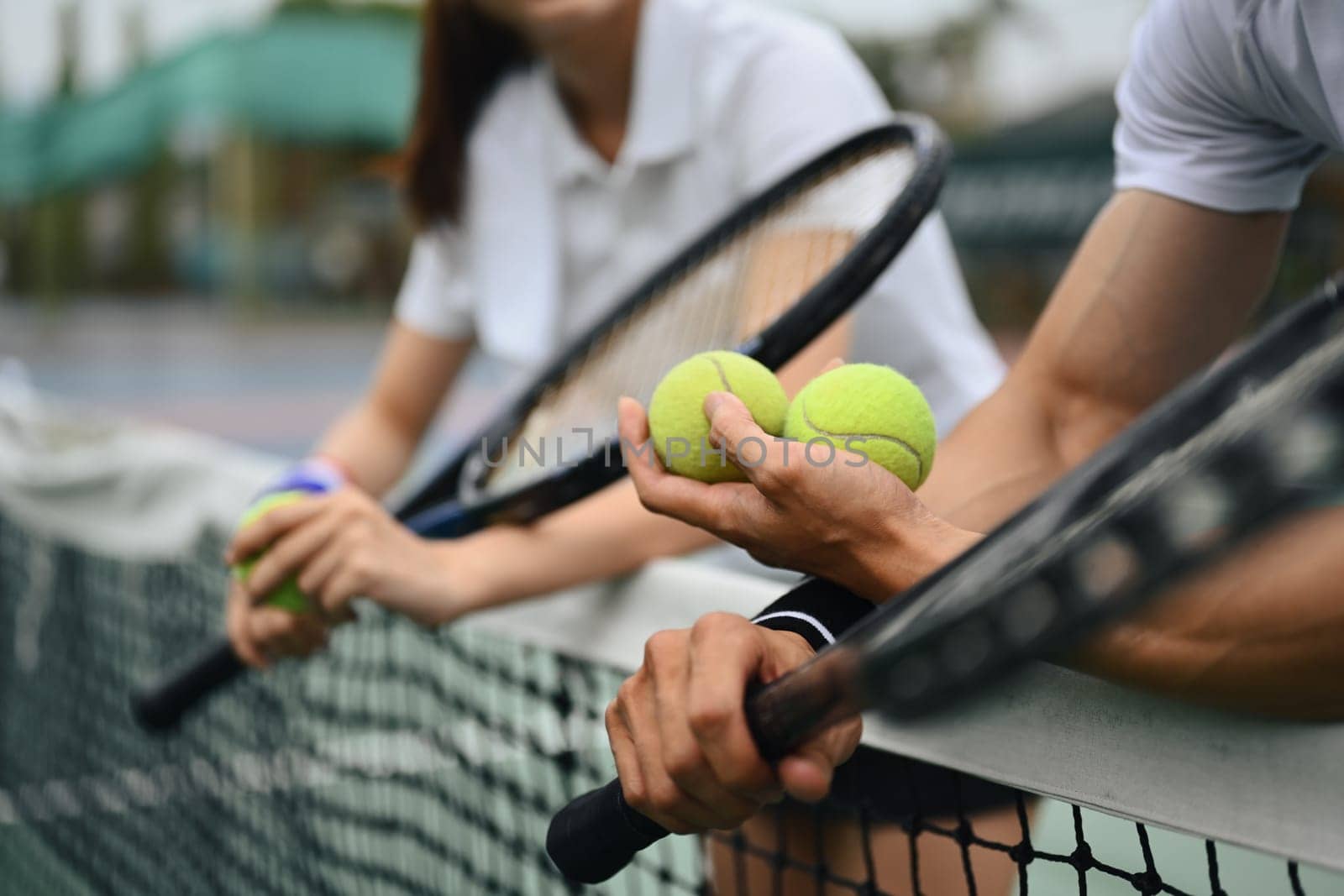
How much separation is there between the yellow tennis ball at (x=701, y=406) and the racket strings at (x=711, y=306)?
0.21 meters

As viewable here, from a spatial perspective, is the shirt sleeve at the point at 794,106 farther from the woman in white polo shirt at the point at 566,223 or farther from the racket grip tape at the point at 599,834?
the racket grip tape at the point at 599,834

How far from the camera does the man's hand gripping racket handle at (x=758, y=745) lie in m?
0.46

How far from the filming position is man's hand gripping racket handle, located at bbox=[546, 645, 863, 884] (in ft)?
1.51

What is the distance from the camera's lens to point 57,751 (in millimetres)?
1942

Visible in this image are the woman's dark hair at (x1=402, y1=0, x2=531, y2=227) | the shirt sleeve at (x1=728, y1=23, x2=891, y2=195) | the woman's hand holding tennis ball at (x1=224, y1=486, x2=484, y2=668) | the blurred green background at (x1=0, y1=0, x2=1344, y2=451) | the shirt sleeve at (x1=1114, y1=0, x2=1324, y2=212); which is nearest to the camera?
the shirt sleeve at (x1=1114, y1=0, x2=1324, y2=212)

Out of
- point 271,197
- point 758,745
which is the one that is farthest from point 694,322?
point 271,197

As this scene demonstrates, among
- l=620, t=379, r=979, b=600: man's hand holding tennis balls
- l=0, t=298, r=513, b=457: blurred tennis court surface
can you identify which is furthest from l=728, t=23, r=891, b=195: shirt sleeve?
l=0, t=298, r=513, b=457: blurred tennis court surface

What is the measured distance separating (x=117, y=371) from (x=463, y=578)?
10.4m

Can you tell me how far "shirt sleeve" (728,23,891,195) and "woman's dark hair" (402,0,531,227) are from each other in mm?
311

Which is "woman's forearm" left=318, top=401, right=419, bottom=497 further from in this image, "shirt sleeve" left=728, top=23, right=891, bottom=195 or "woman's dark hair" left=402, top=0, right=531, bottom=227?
"shirt sleeve" left=728, top=23, right=891, bottom=195

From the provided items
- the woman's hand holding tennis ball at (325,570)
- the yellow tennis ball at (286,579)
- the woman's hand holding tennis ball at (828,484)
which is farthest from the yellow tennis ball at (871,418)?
the yellow tennis ball at (286,579)

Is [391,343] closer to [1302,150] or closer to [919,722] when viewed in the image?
[1302,150]

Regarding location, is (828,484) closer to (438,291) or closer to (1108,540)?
(1108,540)

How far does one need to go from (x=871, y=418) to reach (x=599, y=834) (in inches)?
9.5
